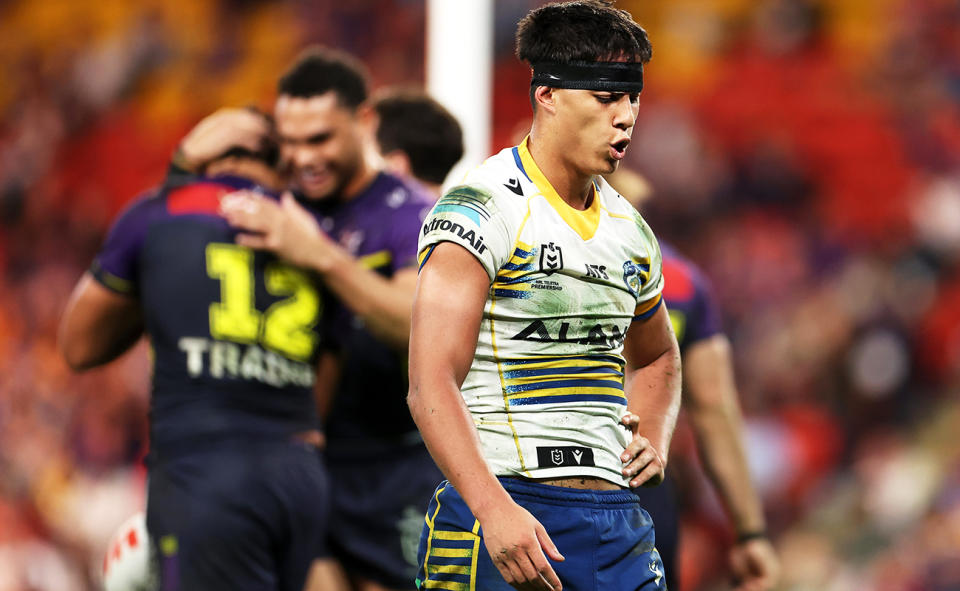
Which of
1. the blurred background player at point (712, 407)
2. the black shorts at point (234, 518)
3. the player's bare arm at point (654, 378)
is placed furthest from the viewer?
the blurred background player at point (712, 407)

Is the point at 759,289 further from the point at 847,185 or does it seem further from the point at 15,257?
the point at 15,257

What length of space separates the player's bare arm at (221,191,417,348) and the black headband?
1513 millimetres

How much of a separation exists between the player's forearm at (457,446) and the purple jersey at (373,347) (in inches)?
76.6

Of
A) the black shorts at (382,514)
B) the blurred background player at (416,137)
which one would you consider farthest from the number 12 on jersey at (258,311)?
the blurred background player at (416,137)

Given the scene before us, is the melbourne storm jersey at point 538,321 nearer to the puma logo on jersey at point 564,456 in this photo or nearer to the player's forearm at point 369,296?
the puma logo on jersey at point 564,456

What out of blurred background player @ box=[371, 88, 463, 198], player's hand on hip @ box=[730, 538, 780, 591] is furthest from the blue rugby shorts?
blurred background player @ box=[371, 88, 463, 198]

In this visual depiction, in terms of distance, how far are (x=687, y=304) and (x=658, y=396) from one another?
1573 millimetres

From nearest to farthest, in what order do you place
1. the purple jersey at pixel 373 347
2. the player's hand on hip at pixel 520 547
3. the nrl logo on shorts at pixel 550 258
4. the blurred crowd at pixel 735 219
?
the player's hand on hip at pixel 520 547
the nrl logo on shorts at pixel 550 258
the purple jersey at pixel 373 347
the blurred crowd at pixel 735 219

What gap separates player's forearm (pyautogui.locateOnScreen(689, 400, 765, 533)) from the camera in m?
4.90

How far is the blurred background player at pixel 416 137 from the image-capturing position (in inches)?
209

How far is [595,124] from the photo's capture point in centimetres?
291

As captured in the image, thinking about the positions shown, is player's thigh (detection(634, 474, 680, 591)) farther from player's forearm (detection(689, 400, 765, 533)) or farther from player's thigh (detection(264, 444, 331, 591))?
player's thigh (detection(264, 444, 331, 591))

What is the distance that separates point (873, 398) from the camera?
9.74 meters

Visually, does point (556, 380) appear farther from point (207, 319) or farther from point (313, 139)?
point (313, 139)
